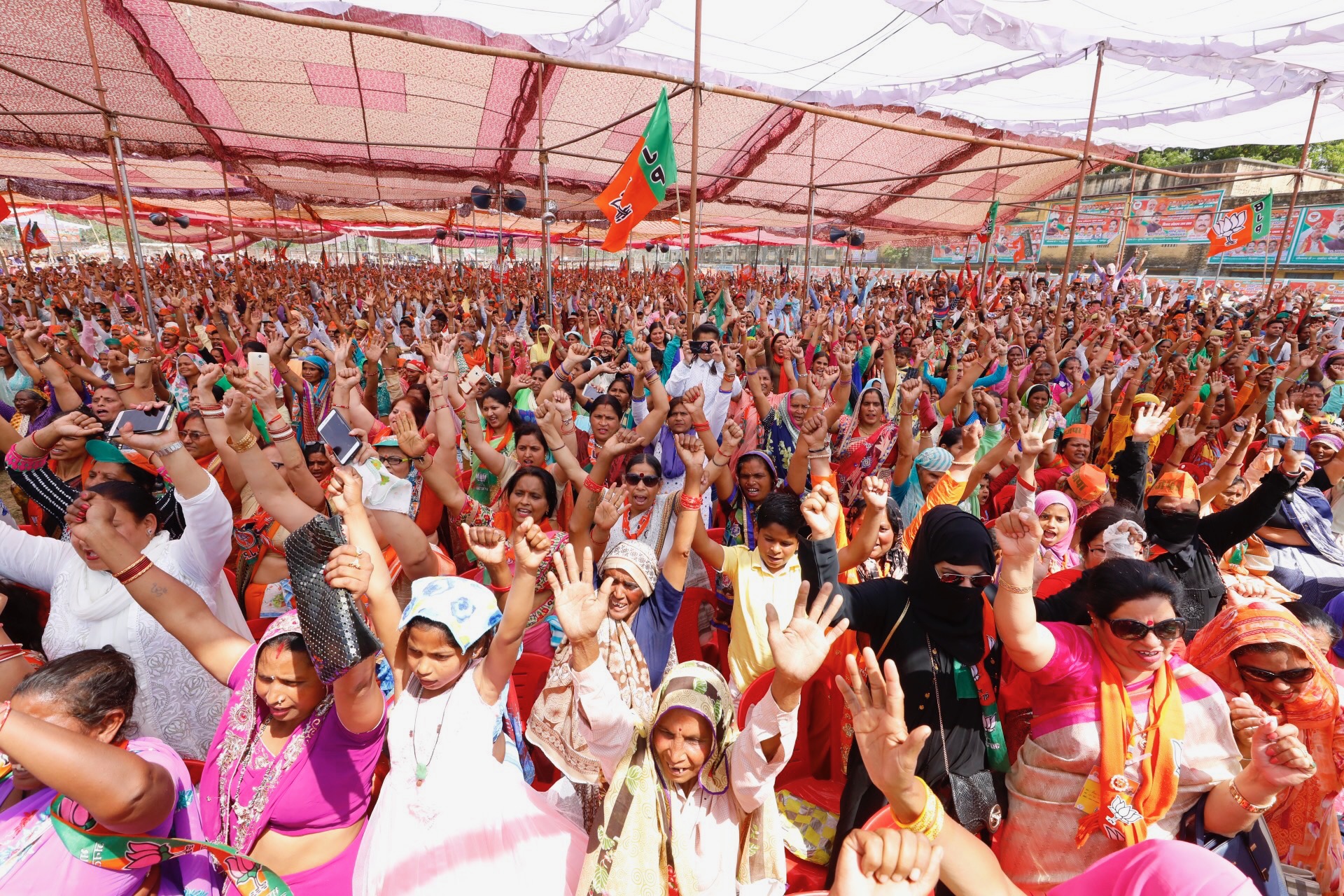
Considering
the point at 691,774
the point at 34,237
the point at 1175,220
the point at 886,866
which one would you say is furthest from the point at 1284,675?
the point at 1175,220

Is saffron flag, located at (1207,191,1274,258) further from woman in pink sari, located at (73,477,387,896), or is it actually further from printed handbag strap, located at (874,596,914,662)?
woman in pink sari, located at (73,477,387,896)

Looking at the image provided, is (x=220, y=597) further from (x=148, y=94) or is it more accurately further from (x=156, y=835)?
(x=148, y=94)

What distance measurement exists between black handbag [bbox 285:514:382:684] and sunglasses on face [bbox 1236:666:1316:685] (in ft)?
7.98

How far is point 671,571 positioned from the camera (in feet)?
7.82

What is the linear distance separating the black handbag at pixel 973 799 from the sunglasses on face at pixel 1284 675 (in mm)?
806

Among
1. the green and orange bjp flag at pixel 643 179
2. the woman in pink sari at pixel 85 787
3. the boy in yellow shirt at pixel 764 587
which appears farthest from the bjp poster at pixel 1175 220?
the woman in pink sari at pixel 85 787

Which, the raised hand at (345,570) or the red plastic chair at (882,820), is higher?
the raised hand at (345,570)

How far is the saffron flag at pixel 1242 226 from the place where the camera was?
34.0 ft

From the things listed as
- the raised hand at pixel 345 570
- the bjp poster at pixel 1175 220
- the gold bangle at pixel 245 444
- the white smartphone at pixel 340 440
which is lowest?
the raised hand at pixel 345 570

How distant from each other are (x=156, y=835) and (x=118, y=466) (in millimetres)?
2131

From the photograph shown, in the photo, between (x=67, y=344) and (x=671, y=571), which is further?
(x=67, y=344)

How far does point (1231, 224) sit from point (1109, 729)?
13.5 m


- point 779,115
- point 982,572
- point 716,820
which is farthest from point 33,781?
point 779,115

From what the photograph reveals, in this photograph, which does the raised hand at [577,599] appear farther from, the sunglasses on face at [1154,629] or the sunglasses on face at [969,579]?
the sunglasses on face at [1154,629]
